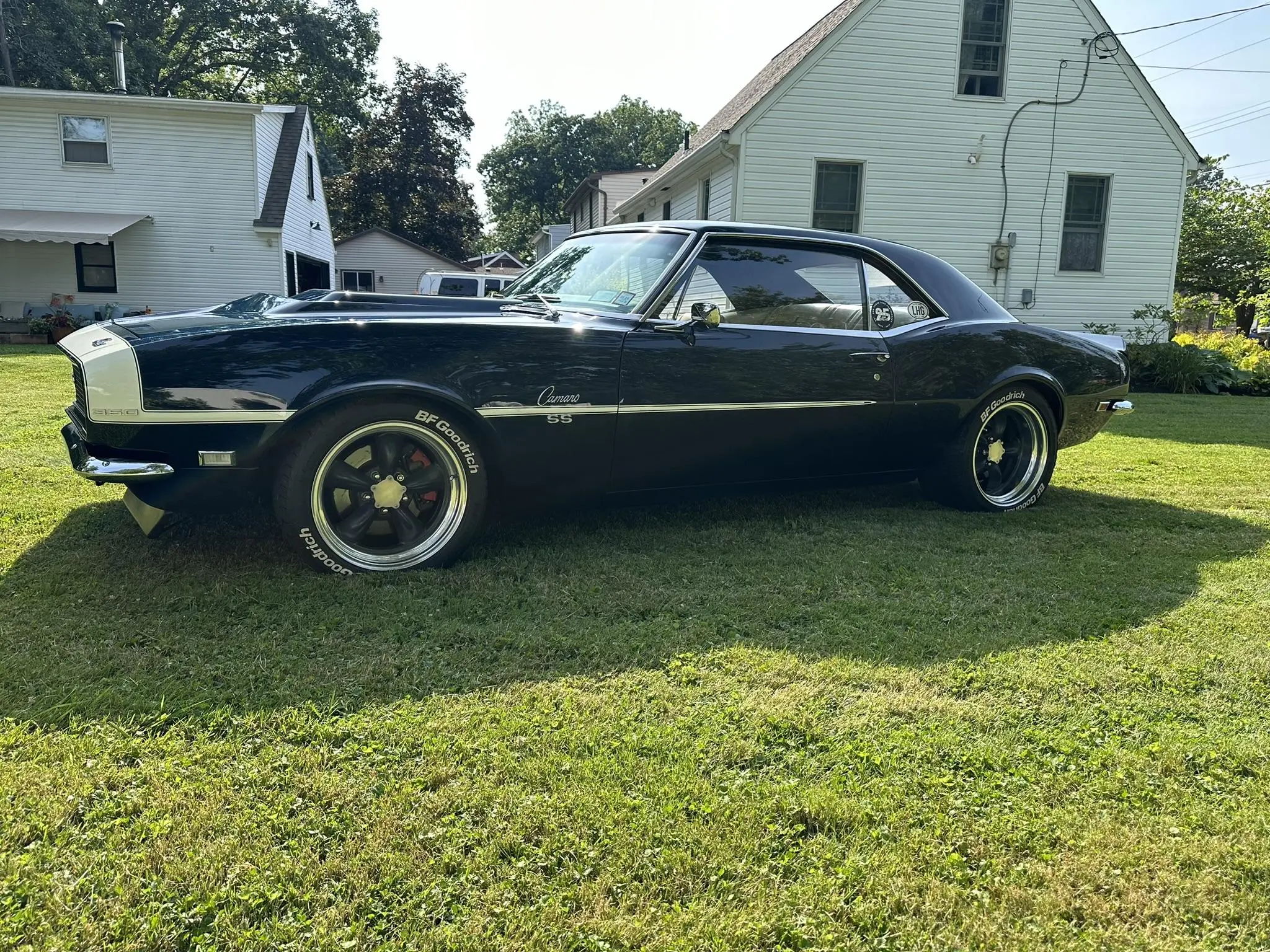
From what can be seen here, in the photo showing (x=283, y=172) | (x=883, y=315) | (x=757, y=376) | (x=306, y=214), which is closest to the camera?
(x=757, y=376)

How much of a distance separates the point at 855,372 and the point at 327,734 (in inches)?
118

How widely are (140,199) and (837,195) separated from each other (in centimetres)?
1547

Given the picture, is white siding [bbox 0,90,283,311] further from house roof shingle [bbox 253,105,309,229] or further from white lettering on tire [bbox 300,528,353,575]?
white lettering on tire [bbox 300,528,353,575]

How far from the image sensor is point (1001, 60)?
14.2 m

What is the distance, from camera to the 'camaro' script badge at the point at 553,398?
364cm

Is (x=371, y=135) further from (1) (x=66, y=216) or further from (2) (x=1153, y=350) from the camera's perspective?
(2) (x=1153, y=350)

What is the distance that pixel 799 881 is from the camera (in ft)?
6.12

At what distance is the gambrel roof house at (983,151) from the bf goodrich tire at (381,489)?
10692mm

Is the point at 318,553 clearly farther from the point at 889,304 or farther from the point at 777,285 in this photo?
the point at 889,304

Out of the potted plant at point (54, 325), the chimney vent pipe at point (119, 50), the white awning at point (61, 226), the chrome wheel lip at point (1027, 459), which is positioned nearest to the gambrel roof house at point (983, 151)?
the chrome wheel lip at point (1027, 459)

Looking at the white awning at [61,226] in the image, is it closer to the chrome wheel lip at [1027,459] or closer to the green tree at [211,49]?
the green tree at [211,49]

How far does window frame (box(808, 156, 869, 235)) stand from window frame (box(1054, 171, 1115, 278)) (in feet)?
11.1

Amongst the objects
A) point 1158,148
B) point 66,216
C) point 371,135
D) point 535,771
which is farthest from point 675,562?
point 371,135

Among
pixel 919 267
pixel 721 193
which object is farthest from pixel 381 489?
pixel 721 193
